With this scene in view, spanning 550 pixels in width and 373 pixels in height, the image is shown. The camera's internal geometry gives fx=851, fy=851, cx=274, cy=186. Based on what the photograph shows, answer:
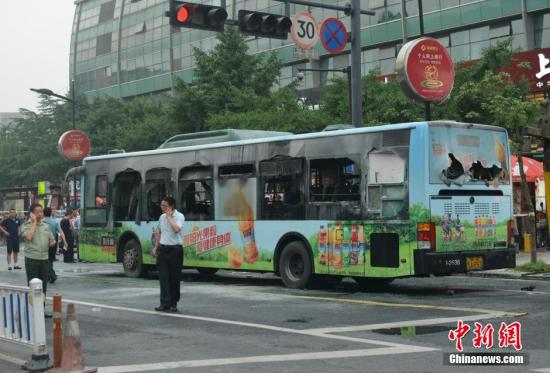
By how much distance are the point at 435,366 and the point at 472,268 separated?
7178 millimetres

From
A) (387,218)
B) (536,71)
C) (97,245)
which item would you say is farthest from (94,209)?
(536,71)

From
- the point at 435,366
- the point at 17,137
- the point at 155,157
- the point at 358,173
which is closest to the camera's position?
the point at 435,366

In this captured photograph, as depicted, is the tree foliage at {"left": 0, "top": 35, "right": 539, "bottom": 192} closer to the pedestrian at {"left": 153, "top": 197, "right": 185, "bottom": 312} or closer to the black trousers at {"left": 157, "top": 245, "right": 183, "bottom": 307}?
the pedestrian at {"left": 153, "top": 197, "right": 185, "bottom": 312}

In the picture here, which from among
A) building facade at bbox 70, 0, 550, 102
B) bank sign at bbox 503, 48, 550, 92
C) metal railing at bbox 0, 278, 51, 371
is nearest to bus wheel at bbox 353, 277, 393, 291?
building facade at bbox 70, 0, 550, 102

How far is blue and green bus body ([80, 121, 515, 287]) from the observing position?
1482 centimetres

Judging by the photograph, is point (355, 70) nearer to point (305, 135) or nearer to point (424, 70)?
point (424, 70)

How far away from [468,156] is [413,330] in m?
5.50

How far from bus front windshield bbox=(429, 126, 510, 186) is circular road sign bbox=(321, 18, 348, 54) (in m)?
6.43

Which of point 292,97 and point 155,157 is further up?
point 292,97

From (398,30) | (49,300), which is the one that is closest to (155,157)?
(49,300)

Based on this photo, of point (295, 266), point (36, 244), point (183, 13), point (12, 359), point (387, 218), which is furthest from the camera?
point (295, 266)

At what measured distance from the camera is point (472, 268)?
1523 centimetres

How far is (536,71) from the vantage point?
35281mm

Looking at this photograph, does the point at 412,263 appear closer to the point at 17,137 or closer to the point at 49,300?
the point at 49,300
